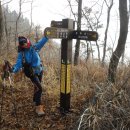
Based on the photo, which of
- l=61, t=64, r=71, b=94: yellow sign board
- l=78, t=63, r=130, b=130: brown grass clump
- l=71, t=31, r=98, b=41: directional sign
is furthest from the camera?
l=61, t=64, r=71, b=94: yellow sign board

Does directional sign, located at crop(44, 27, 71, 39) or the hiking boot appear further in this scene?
the hiking boot

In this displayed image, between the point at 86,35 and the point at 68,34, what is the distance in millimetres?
350

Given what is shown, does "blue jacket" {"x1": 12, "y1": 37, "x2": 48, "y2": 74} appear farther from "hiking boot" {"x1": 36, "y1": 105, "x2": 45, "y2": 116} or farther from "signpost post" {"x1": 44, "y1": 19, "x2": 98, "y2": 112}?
"hiking boot" {"x1": 36, "y1": 105, "x2": 45, "y2": 116}

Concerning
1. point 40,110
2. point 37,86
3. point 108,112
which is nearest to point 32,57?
point 37,86

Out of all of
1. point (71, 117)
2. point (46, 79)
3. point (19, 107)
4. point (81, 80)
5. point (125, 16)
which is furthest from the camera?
point (46, 79)

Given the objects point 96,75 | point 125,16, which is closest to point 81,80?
point 96,75

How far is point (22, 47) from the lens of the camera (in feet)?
15.1

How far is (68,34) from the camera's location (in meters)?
4.52

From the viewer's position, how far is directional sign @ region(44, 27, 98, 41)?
425 cm

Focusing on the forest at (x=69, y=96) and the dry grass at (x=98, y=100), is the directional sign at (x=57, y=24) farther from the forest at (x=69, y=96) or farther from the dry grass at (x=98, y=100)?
the dry grass at (x=98, y=100)

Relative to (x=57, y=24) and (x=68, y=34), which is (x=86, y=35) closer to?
(x=68, y=34)

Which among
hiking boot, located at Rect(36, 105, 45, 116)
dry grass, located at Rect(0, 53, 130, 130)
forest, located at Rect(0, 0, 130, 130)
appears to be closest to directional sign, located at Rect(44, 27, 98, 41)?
forest, located at Rect(0, 0, 130, 130)

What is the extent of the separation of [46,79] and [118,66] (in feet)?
7.04

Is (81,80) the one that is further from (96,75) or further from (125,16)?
(125,16)
